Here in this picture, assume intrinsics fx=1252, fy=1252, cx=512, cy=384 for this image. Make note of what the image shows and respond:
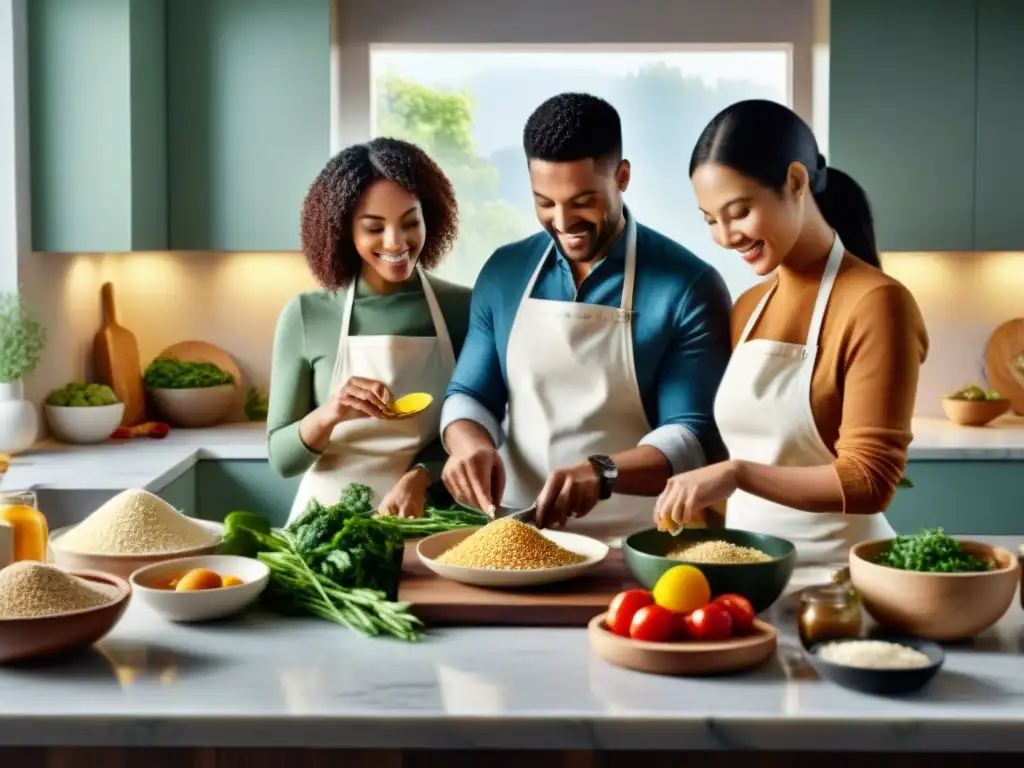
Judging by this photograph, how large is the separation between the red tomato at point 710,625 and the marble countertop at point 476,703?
59mm

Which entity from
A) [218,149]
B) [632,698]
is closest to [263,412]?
[218,149]

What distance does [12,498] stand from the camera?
2164 mm

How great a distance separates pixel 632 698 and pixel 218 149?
122 inches

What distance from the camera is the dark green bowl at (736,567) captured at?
1.85m

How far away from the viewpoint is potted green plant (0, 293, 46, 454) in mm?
3592

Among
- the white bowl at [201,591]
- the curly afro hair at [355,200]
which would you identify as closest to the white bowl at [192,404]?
the curly afro hair at [355,200]

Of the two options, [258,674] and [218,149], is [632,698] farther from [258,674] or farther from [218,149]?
[218,149]

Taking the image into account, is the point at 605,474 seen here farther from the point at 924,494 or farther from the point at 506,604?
the point at 924,494

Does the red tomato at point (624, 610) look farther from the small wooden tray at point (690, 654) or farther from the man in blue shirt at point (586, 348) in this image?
the man in blue shirt at point (586, 348)

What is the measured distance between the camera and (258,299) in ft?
15.1

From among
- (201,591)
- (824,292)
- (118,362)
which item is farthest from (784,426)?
(118,362)

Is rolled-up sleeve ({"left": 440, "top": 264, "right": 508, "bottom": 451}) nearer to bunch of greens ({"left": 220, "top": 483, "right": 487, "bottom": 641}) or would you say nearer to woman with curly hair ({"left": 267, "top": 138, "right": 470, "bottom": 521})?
woman with curly hair ({"left": 267, "top": 138, "right": 470, "bottom": 521})

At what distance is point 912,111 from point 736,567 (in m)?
2.72

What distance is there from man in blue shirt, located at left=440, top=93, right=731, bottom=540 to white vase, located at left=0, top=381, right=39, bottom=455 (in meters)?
1.55
